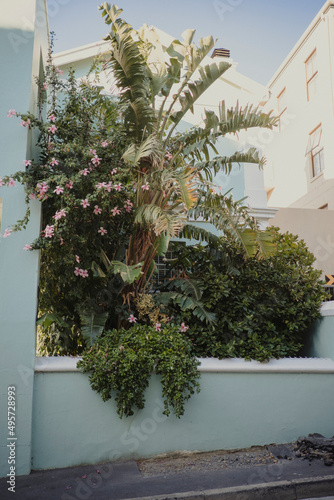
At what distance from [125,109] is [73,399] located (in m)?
4.65


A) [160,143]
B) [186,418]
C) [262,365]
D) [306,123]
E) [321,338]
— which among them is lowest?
[186,418]

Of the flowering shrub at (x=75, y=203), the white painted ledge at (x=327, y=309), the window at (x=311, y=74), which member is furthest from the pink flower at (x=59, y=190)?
the window at (x=311, y=74)

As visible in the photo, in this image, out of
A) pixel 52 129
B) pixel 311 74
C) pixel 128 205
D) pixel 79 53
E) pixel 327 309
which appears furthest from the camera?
pixel 311 74

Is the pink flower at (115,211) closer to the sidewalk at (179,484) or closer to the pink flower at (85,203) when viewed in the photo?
the pink flower at (85,203)

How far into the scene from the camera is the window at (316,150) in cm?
1713

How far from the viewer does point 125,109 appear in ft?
A: 24.5

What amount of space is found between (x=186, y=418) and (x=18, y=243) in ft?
11.5

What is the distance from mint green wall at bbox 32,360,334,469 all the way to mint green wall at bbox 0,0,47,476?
0.23 m

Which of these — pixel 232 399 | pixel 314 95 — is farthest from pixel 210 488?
pixel 314 95

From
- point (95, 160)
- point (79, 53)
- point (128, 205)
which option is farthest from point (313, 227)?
point (95, 160)

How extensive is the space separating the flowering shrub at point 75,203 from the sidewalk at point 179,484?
6.62ft

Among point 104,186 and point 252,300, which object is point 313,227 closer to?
point 252,300

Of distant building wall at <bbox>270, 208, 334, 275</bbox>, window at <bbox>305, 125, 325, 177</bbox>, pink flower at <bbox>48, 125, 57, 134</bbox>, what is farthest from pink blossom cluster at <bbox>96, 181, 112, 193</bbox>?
window at <bbox>305, 125, 325, 177</bbox>

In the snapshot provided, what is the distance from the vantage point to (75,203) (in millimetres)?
6145
